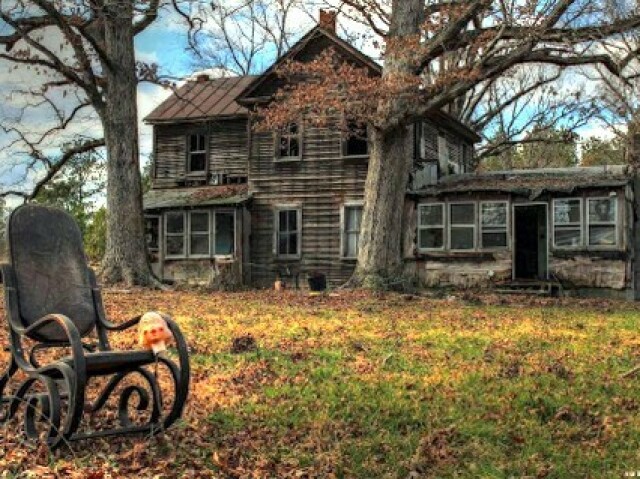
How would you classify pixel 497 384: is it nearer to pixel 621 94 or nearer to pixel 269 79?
pixel 621 94

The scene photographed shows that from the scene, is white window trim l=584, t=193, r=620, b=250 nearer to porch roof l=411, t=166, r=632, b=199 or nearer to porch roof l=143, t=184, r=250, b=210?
porch roof l=411, t=166, r=632, b=199

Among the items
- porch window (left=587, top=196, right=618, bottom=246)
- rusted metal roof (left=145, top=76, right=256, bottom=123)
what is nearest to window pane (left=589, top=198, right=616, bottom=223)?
porch window (left=587, top=196, right=618, bottom=246)

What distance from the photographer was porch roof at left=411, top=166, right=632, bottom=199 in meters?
21.1

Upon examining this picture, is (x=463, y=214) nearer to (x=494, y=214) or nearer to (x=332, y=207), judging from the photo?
(x=494, y=214)

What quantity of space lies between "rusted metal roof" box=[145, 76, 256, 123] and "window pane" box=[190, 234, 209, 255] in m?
4.44

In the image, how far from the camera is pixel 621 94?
22.3 meters

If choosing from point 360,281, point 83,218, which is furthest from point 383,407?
point 83,218

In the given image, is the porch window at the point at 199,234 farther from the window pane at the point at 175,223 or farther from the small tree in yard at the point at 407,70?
the small tree in yard at the point at 407,70

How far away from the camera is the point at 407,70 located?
18703 millimetres

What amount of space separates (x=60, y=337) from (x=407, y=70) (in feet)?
48.9

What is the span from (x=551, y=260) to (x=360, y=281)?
653 cm

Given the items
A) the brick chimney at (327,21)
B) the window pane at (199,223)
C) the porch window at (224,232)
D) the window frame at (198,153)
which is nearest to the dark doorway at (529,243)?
the brick chimney at (327,21)

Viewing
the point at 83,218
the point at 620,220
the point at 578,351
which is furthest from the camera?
the point at 83,218

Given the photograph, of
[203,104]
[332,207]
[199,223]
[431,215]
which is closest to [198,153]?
[203,104]
